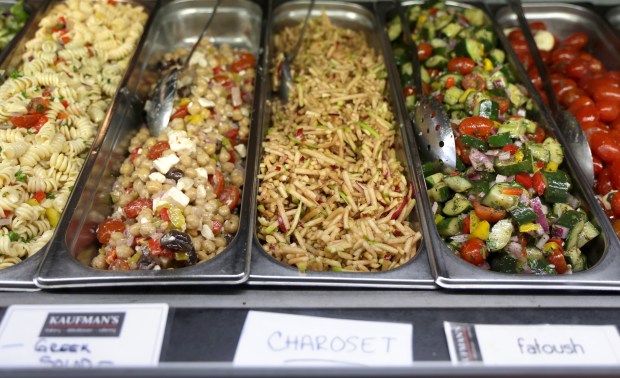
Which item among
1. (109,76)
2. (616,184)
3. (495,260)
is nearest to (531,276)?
(495,260)

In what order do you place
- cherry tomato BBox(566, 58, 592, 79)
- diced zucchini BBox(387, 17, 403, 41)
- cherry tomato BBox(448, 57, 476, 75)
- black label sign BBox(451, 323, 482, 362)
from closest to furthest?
black label sign BBox(451, 323, 482, 362) < cherry tomato BBox(448, 57, 476, 75) < cherry tomato BBox(566, 58, 592, 79) < diced zucchini BBox(387, 17, 403, 41)

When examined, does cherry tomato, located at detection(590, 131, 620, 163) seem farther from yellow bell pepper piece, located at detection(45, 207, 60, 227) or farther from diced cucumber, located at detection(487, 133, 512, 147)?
yellow bell pepper piece, located at detection(45, 207, 60, 227)

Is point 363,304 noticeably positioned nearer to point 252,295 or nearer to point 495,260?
point 252,295

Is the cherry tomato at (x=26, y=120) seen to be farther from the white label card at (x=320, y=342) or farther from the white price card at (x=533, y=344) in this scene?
the white price card at (x=533, y=344)

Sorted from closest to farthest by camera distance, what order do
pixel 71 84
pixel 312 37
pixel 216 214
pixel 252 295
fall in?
pixel 252 295 → pixel 216 214 → pixel 71 84 → pixel 312 37

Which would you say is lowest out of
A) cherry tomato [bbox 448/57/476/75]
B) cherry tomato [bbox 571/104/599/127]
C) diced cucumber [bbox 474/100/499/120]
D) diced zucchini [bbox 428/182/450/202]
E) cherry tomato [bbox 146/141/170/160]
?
diced zucchini [bbox 428/182/450/202]

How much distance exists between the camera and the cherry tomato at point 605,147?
264 cm

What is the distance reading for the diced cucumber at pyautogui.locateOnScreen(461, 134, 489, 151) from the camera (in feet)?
8.48

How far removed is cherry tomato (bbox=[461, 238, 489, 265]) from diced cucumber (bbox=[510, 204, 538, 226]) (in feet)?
0.68

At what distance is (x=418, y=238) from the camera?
223 cm

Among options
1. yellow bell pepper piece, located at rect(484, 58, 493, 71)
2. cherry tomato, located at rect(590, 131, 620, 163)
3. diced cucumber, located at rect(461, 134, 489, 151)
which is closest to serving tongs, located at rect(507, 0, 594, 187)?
cherry tomato, located at rect(590, 131, 620, 163)

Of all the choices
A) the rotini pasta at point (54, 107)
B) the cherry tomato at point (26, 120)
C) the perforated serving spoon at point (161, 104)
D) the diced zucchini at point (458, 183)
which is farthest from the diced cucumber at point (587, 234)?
the cherry tomato at point (26, 120)

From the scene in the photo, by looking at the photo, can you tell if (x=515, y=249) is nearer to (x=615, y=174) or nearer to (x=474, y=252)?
(x=474, y=252)

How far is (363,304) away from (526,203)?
94 centimetres
